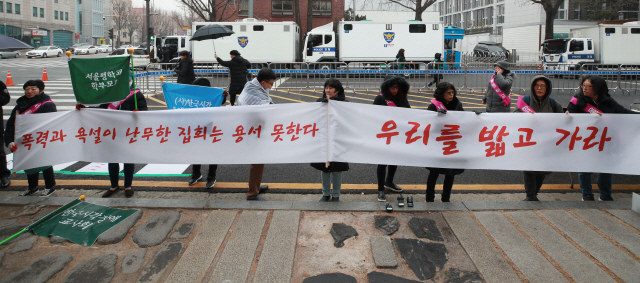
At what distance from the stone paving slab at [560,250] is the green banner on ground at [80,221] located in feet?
13.7

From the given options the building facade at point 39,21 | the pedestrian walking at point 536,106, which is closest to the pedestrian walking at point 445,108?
the pedestrian walking at point 536,106

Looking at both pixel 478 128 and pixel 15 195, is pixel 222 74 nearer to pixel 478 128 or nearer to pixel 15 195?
pixel 15 195

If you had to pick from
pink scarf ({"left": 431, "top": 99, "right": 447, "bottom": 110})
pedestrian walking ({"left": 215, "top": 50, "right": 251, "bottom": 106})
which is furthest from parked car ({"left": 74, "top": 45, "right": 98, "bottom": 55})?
→ pink scarf ({"left": 431, "top": 99, "right": 447, "bottom": 110})

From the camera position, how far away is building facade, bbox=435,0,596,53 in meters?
44.4

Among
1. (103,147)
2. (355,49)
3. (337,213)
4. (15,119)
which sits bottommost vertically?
(337,213)

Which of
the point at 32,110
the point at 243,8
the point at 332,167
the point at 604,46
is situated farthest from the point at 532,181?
the point at 243,8

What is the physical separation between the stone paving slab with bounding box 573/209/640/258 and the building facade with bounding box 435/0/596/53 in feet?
121

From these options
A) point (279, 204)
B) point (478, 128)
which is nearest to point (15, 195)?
point (279, 204)

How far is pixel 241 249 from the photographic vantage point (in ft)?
13.7

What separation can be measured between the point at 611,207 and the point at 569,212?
57 cm

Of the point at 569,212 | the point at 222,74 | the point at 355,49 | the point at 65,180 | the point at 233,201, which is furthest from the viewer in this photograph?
the point at 355,49

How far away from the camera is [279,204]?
17.2 feet

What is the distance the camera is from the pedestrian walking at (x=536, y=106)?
17.9 feet

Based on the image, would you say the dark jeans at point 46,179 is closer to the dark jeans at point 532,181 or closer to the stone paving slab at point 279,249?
the stone paving slab at point 279,249
